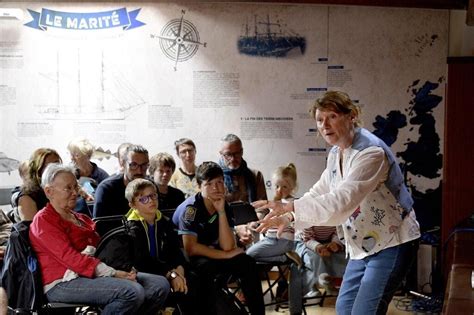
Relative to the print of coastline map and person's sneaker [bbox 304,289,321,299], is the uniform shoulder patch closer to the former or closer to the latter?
person's sneaker [bbox 304,289,321,299]

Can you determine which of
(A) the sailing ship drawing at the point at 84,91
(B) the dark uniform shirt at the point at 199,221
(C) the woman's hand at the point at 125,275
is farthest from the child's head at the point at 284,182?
(C) the woman's hand at the point at 125,275

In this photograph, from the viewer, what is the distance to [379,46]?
598 cm

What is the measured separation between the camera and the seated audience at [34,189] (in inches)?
162

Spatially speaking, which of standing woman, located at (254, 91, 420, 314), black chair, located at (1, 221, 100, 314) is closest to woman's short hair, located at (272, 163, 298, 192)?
black chair, located at (1, 221, 100, 314)

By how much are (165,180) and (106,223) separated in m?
0.76

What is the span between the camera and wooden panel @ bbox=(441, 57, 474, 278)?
5.39 metres

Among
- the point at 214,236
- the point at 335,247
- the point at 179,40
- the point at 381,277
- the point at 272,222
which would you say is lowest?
the point at 335,247

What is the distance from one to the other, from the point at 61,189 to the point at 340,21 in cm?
301

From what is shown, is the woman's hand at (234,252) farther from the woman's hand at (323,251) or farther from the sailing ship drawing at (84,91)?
the sailing ship drawing at (84,91)

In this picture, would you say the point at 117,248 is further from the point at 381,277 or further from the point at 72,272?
the point at 381,277

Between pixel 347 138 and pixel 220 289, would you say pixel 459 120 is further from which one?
pixel 347 138

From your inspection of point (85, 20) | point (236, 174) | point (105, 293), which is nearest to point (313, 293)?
point (236, 174)

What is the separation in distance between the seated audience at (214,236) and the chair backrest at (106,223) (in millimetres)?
350

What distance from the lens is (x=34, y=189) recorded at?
13.8 feet
